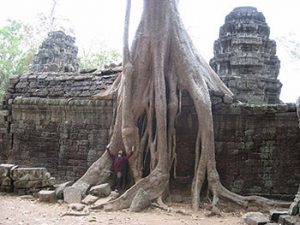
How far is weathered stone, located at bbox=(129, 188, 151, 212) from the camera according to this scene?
20.0ft

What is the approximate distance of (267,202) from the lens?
640 centimetres

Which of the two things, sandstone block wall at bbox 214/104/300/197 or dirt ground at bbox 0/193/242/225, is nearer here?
dirt ground at bbox 0/193/242/225

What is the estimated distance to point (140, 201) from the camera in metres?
6.14

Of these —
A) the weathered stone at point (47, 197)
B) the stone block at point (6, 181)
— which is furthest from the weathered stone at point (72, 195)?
the stone block at point (6, 181)

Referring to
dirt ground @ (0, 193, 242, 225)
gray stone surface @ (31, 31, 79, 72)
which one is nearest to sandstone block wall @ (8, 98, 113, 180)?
dirt ground @ (0, 193, 242, 225)

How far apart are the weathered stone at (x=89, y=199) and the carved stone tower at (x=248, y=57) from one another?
547 cm

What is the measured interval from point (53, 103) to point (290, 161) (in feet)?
16.4

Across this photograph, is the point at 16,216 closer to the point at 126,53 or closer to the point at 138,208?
the point at 138,208

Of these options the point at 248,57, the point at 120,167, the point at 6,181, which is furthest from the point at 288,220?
the point at 248,57

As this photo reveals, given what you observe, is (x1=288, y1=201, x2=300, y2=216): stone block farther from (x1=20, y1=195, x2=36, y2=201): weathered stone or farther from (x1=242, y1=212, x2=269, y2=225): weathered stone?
(x1=20, y1=195, x2=36, y2=201): weathered stone

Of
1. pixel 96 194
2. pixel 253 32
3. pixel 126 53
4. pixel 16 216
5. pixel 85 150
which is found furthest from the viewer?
pixel 253 32

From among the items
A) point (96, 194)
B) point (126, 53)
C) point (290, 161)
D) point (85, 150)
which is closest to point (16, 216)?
point (96, 194)

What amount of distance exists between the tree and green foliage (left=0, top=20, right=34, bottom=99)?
1181 centimetres

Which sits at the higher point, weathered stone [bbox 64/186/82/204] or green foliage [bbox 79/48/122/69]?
green foliage [bbox 79/48/122/69]
